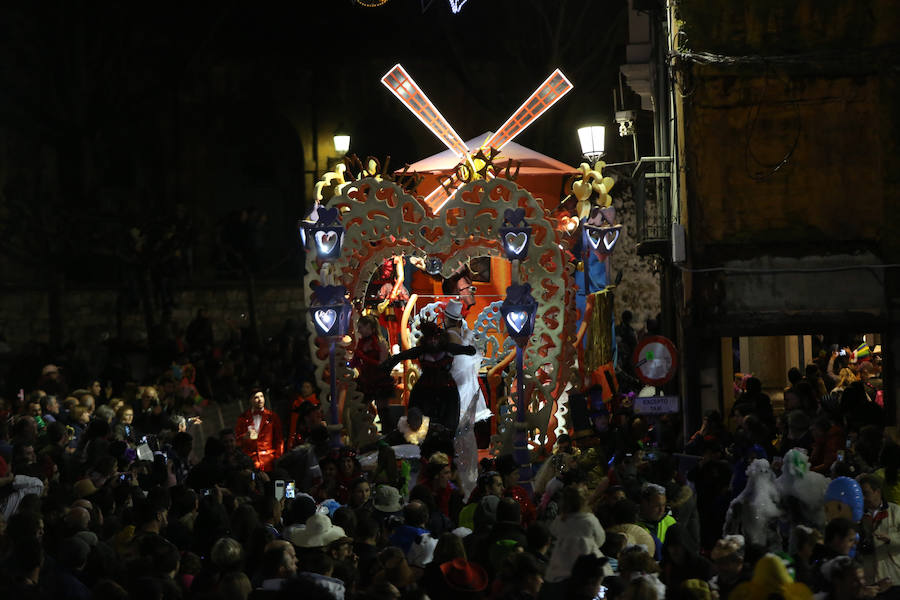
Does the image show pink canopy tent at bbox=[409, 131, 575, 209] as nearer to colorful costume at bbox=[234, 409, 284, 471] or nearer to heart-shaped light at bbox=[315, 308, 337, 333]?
heart-shaped light at bbox=[315, 308, 337, 333]

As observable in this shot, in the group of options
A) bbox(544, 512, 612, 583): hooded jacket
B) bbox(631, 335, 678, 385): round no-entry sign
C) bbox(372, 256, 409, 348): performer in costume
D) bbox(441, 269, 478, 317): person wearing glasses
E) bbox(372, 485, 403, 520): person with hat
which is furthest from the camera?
bbox(372, 256, 409, 348): performer in costume

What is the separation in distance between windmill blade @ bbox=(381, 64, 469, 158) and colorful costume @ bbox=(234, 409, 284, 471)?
5709 mm

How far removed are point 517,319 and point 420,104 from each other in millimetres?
5361

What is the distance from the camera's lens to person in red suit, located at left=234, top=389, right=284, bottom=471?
16.9 m

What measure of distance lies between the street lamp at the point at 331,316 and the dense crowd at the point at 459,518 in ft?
5.33

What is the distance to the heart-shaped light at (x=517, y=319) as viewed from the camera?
16844 mm

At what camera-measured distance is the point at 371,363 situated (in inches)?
754

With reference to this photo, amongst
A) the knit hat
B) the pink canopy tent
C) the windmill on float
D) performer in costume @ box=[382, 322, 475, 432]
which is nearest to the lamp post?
performer in costume @ box=[382, 322, 475, 432]

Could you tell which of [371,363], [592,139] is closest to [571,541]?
[371,363]

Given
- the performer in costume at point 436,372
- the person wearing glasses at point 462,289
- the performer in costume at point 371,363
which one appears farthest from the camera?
the person wearing glasses at point 462,289

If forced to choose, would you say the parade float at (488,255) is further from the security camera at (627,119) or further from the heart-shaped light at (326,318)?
the security camera at (627,119)

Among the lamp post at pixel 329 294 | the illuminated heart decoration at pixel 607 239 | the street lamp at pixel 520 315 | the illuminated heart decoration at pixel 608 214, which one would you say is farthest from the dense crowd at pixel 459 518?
the illuminated heart decoration at pixel 608 214

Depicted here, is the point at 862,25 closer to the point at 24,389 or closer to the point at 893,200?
the point at 893,200

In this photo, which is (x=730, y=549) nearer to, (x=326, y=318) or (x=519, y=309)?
(x=519, y=309)
